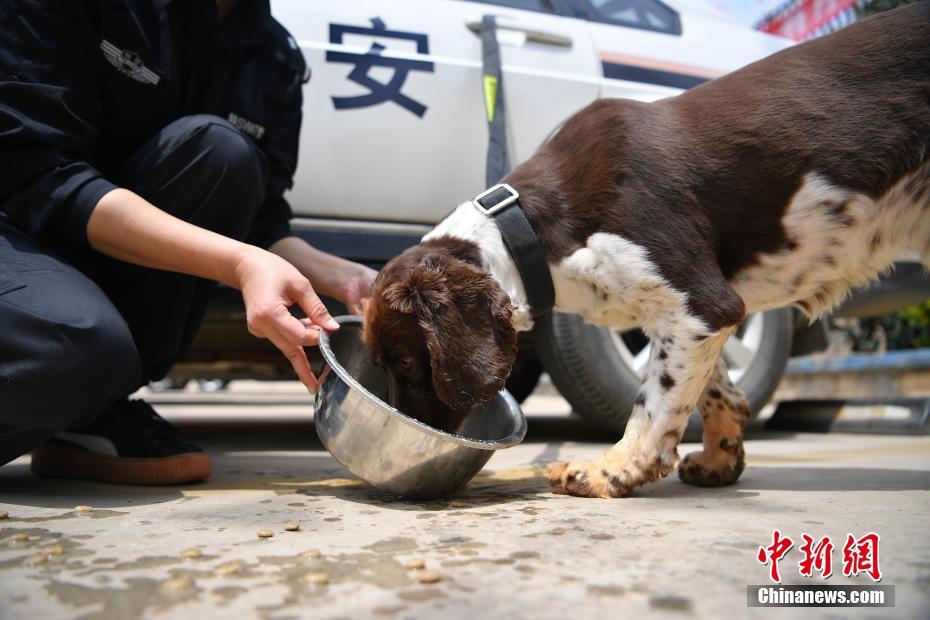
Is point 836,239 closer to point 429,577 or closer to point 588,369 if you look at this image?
point 588,369

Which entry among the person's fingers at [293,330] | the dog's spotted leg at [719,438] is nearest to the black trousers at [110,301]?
the person's fingers at [293,330]

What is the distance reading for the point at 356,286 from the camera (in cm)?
269

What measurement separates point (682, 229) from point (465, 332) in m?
0.70

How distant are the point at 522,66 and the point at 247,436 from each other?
103 inches

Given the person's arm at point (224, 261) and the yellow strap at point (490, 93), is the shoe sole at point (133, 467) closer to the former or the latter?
the person's arm at point (224, 261)

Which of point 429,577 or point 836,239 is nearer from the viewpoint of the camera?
point 429,577

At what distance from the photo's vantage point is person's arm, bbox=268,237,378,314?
2689 mm

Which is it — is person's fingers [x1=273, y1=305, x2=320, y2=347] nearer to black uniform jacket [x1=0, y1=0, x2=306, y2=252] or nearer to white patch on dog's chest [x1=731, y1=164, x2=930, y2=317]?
black uniform jacket [x1=0, y1=0, x2=306, y2=252]

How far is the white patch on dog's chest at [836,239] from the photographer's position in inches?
91.4

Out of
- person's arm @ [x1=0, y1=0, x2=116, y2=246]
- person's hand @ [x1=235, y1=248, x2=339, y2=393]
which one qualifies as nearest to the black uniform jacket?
person's arm @ [x1=0, y1=0, x2=116, y2=246]

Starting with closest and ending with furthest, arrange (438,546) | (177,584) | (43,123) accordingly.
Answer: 1. (177,584)
2. (438,546)
3. (43,123)

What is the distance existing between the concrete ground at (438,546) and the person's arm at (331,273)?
0.64 metres

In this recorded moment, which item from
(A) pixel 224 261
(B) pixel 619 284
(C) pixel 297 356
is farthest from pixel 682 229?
(A) pixel 224 261

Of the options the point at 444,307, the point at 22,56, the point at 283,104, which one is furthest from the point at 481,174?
the point at 22,56
